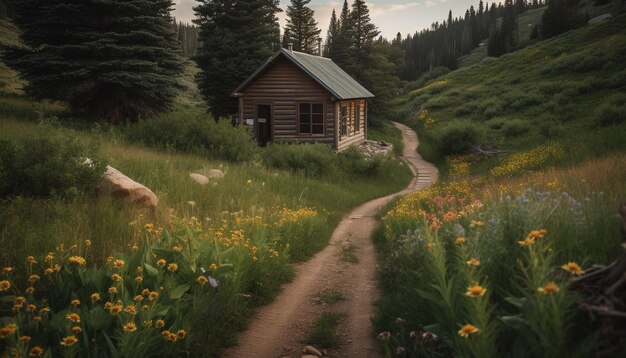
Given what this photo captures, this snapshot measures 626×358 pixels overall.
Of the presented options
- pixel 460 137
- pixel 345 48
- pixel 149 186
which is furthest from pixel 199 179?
pixel 345 48

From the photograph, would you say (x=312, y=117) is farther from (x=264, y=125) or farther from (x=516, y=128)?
(x=516, y=128)

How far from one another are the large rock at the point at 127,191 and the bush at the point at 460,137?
2066 centimetres

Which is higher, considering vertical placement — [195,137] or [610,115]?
[610,115]

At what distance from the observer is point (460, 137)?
81.7 feet

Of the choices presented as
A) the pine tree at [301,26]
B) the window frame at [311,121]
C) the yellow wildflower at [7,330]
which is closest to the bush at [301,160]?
the window frame at [311,121]

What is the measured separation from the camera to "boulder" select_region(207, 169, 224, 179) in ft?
39.2

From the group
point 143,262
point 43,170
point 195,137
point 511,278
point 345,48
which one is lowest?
point 143,262

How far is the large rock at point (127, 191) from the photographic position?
7.57 meters

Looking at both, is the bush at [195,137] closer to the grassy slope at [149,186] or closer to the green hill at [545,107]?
the grassy slope at [149,186]

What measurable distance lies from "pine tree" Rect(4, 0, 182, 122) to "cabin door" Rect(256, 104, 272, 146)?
27.2ft

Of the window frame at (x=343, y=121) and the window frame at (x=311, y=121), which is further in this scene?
the window frame at (x=343, y=121)

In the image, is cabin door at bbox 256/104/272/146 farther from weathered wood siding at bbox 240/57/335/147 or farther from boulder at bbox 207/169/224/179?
boulder at bbox 207/169/224/179

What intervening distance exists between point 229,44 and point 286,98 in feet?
23.1

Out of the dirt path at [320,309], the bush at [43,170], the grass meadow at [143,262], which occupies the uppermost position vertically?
the bush at [43,170]
